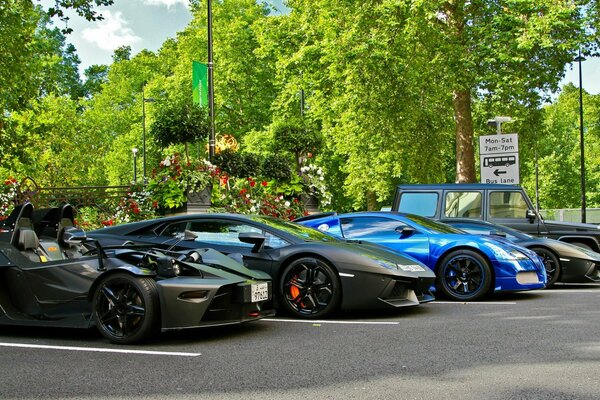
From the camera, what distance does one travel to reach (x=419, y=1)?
23.1 metres

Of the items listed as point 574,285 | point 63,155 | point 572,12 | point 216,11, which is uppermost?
point 216,11

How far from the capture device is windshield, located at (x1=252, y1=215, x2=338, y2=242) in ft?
30.1

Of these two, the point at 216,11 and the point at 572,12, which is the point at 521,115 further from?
the point at 216,11

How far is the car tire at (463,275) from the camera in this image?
10.8 metres

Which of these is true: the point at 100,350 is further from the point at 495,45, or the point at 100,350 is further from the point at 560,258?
the point at 495,45

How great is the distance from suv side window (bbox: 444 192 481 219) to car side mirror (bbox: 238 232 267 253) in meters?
6.77

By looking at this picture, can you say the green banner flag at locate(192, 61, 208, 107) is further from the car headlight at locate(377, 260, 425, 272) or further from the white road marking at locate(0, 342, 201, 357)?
the white road marking at locate(0, 342, 201, 357)

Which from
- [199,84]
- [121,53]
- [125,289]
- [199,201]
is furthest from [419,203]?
[121,53]

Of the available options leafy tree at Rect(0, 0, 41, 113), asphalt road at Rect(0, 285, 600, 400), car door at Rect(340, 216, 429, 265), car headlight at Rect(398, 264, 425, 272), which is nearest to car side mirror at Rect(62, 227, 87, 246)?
asphalt road at Rect(0, 285, 600, 400)

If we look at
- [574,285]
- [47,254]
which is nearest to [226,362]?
[47,254]

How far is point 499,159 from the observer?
19734 millimetres

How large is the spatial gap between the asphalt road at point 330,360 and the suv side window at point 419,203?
6119mm

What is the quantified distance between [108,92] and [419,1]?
143 feet

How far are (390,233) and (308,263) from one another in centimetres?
298
